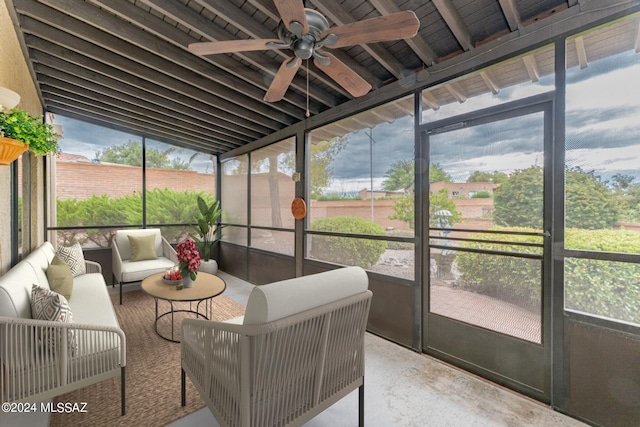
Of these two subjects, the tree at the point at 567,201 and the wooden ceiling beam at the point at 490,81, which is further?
the wooden ceiling beam at the point at 490,81

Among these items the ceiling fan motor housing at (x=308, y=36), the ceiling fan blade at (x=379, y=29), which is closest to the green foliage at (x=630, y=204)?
the ceiling fan blade at (x=379, y=29)

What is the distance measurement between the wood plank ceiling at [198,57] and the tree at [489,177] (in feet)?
3.44

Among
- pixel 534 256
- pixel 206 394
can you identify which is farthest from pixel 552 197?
pixel 206 394

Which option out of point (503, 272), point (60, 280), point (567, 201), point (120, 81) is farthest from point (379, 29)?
point (120, 81)

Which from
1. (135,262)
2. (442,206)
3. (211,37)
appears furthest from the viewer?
(135,262)

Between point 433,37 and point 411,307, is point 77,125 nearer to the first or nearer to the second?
point 433,37

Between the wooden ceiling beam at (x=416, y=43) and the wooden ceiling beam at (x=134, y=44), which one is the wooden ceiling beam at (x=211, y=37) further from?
the wooden ceiling beam at (x=416, y=43)

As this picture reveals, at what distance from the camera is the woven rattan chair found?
136cm

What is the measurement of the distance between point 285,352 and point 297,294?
29 centimetres

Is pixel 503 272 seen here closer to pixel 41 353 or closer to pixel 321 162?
pixel 321 162

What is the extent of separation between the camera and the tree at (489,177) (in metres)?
2.38

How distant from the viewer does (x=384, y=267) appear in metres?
3.26

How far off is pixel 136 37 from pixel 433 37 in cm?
269

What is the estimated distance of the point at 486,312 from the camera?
96.2 inches
